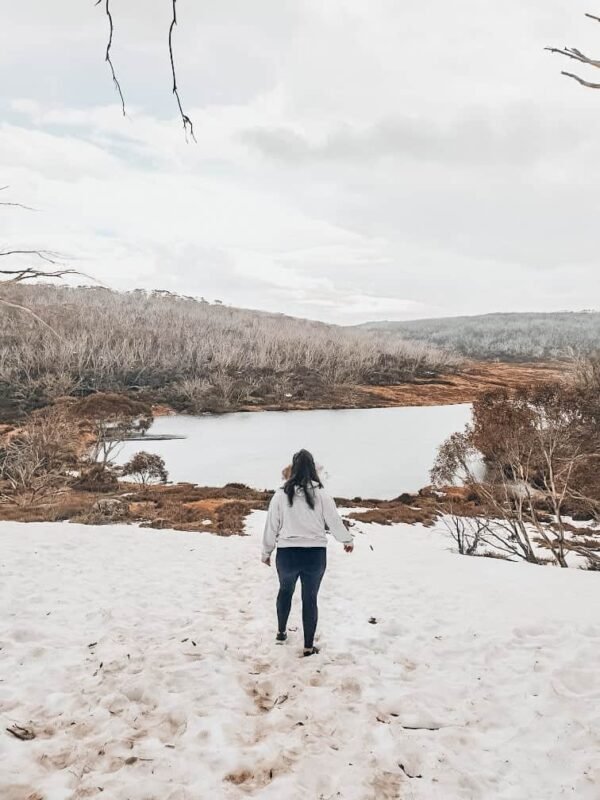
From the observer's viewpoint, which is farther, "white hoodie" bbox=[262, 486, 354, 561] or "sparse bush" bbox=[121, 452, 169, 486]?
"sparse bush" bbox=[121, 452, 169, 486]

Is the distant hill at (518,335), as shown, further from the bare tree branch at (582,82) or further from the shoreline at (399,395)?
the bare tree branch at (582,82)

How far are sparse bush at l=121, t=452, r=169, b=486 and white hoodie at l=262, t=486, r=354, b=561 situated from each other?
19.5 meters

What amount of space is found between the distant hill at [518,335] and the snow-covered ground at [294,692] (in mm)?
76675

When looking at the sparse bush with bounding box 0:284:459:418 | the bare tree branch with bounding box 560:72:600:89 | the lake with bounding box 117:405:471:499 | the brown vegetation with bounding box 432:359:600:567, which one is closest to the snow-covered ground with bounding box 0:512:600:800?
the bare tree branch with bounding box 560:72:600:89

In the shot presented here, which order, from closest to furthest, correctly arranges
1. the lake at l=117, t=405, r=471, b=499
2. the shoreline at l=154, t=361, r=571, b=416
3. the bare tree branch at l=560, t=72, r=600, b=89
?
the bare tree branch at l=560, t=72, r=600, b=89, the lake at l=117, t=405, r=471, b=499, the shoreline at l=154, t=361, r=571, b=416

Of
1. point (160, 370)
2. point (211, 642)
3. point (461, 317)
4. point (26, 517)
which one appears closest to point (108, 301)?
point (160, 370)

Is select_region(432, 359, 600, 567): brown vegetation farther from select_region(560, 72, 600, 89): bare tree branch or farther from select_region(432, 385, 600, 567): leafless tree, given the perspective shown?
select_region(560, 72, 600, 89): bare tree branch

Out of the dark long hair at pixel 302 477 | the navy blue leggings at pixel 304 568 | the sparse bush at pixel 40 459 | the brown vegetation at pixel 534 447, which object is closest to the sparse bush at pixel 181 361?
the sparse bush at pixel 40 459

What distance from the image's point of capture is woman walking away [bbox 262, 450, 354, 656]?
3.84 metres

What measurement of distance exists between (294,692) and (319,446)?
28.6 m

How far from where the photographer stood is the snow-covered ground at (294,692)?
8.41 feet

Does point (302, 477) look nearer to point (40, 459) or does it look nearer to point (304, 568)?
point (304, 568)

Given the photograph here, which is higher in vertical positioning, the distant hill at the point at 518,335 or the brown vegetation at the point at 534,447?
the distant hill at the point at 518,335

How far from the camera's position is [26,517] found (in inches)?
505
